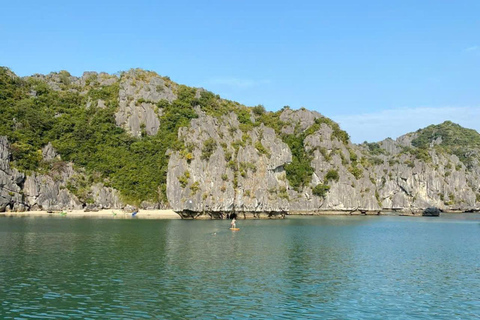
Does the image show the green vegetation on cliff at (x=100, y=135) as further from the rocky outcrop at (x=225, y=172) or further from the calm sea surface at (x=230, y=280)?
the calm sea surface at (x=230, y=280)

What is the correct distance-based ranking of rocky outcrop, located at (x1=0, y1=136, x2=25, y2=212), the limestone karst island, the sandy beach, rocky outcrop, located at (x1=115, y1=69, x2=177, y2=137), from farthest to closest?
1. rocky outcrop, located at (x1=115, y1=69, x2=177, y2=137)
2. the limestone karst island
3. the sandy beach
4. rocky outcrop, located at (x1=0, y1=136, x2=25, y2=212)

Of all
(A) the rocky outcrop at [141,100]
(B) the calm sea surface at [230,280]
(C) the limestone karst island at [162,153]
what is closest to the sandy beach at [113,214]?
(C) the limestone karst island at [162,153]

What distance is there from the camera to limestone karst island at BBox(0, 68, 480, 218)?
102062 millimetres

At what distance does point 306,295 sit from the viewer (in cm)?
2553

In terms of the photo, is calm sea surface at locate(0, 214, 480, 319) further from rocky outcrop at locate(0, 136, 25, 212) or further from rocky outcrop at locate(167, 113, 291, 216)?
rocky outcrop at locate(0, 136, 25, 212)

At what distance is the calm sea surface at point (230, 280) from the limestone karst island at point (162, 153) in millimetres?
54910

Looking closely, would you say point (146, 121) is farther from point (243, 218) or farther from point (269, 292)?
point (269, 292)

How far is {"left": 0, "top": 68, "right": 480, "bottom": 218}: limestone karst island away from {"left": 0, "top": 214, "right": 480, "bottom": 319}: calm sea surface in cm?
5491

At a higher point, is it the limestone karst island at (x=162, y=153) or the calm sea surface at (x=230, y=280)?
the limestone karst island at (x=162, y=153)

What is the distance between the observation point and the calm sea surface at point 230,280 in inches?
864

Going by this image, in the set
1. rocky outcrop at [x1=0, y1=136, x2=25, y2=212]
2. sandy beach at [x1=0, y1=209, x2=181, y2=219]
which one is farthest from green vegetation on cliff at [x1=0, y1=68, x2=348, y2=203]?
sandy beach at [x1=0, y1=209, x2=181, y2=219]

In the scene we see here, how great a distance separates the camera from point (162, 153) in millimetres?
120250

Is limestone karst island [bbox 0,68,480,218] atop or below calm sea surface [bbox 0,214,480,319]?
atop

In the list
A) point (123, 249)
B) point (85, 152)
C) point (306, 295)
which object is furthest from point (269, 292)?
point (85, 152)
